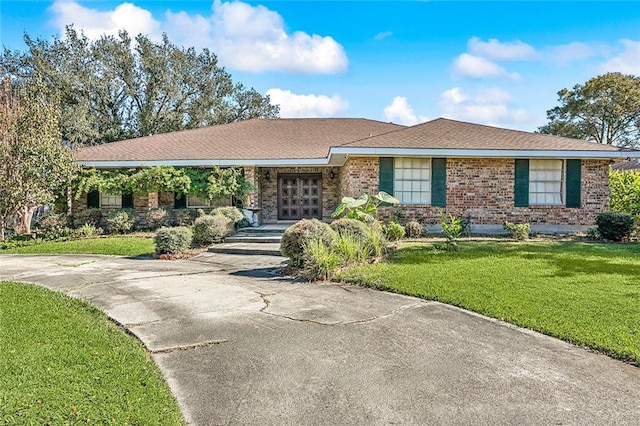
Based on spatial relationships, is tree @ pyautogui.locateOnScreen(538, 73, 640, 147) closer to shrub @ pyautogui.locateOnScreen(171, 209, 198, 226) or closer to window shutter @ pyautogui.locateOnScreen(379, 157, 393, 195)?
window shutter @ pyautogui.locateOnScreen(379, 157, 393, 195)

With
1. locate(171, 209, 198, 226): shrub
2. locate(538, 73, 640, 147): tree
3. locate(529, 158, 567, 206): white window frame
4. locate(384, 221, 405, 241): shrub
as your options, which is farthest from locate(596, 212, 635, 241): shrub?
locate(538, 73, 640, 147): tree

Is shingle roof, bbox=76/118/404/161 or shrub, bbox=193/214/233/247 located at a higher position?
shingle roof, bbox=76/118/404/161

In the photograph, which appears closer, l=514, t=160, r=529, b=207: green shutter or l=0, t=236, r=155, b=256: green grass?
l=0, t=236, r=155, b=256: green grass

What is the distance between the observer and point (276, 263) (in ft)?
32.3

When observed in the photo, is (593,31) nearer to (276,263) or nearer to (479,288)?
(479,288)

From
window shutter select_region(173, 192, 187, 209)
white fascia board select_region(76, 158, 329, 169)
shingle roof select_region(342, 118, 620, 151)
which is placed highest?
shingle roof select_region(342, 118, 620, 151)

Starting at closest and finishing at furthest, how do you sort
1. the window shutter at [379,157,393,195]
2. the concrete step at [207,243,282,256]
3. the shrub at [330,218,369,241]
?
the shrub at [330,218,369,241] < the concrete step at [207,243,282,256] < the window shutter at [379,157,393,195]

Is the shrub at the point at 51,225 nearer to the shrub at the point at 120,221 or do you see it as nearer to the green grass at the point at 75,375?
the shrub at the point at 120,221

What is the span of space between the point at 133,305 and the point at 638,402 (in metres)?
5.67

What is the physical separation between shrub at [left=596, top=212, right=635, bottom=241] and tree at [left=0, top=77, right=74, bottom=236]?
1681 cm

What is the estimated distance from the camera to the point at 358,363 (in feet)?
12.9

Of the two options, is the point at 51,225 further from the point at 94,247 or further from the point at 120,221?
the point at 94,247

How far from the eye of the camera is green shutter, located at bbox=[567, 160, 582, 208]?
13562mm

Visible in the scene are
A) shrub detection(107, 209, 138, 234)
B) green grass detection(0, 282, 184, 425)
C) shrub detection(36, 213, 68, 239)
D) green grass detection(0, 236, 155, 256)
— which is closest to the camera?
green grass detection(0, 282, 184, 425)
